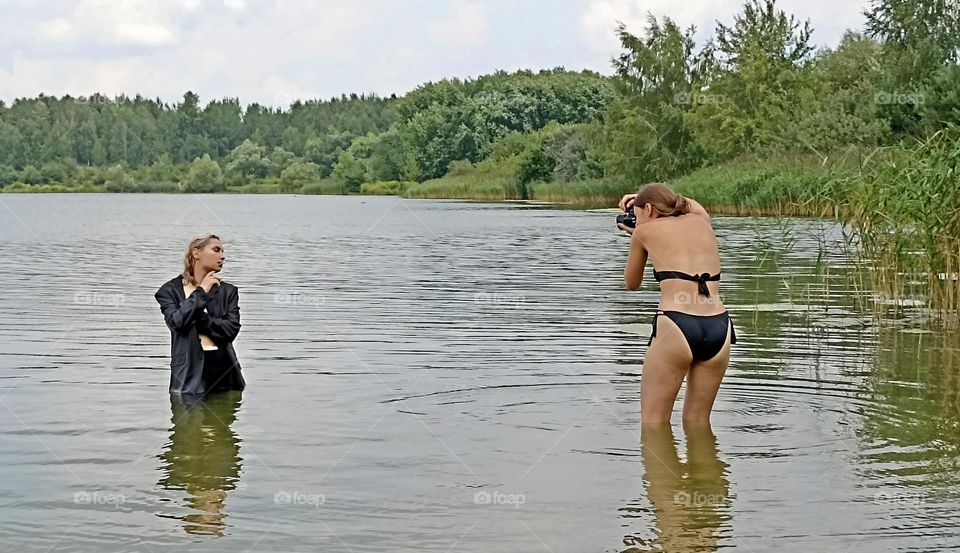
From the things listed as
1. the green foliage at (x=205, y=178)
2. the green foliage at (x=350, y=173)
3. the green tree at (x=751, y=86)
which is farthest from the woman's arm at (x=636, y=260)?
the green foliage at (x=205, y=178)

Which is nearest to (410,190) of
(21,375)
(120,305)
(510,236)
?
(510,236)

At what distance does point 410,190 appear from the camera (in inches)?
3927

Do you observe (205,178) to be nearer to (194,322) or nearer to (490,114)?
(490,114)

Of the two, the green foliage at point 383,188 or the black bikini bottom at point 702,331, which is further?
the green foliage at point 383,188

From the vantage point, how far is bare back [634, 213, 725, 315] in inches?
318

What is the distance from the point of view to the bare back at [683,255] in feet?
26.5

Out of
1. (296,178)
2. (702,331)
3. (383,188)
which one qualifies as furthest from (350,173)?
(702,331)

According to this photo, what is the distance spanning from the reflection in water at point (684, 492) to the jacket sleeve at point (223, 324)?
3.11 metres

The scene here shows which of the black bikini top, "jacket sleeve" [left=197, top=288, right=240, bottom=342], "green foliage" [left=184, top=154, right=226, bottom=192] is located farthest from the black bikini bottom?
"green foliage" [left=184, top=154, right=226, bottom=192]

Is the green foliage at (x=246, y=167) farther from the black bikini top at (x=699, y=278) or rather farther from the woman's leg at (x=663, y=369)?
the black bikini top at (x=699, y=278)

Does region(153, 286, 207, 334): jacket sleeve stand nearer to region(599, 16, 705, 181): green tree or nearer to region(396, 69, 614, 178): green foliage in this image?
region(599, 16, 705, 181): green tree

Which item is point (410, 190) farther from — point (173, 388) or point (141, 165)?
point (173, 388)

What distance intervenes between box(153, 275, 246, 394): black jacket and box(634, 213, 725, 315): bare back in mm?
3204

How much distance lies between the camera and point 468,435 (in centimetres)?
889
